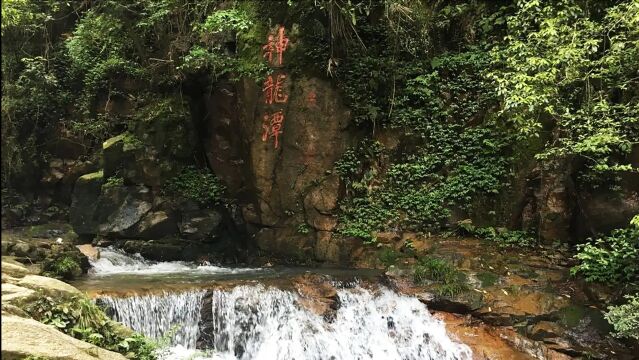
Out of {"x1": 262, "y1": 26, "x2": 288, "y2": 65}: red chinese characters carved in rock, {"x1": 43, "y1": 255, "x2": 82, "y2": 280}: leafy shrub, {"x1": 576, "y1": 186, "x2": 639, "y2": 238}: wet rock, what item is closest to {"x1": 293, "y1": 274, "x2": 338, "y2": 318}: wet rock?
{"x1": 43, "y1": 255, "x2": 82, "y2": 280}: leafy shrub

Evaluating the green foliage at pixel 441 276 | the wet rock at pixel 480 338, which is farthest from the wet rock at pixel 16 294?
the green foliage at pixel 441 276

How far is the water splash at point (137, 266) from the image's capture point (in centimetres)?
989

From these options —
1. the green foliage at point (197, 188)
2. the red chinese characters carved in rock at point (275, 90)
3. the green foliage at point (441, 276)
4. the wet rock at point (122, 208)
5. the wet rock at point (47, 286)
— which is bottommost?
the green foliage at point (441, 276)

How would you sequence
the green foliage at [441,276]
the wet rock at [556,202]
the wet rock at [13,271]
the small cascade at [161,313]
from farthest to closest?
the wet rock at [556,202] < the green foliage at [441,276] < the small cascade at [161,313] < the wet rock at [13,271]

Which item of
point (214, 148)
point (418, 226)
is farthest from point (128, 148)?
point (418, 226)

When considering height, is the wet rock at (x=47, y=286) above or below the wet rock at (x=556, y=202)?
below

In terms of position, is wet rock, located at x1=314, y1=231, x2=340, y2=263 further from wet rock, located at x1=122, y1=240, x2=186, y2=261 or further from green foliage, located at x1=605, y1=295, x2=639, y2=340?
green foliage, located at x1=605, y1=295, x2=639, y2=340

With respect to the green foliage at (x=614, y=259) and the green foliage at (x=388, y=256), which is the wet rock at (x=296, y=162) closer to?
the green foliage at (x=388, y=256)

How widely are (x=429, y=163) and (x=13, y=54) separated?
11317 millimetres

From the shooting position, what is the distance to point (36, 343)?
3979 millimetres

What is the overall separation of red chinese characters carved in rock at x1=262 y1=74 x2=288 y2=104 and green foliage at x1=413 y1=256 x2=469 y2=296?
4.87m

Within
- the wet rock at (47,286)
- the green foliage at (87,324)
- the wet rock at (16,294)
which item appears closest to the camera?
the wet rock at (16,294)

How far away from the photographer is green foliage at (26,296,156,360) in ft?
16.7

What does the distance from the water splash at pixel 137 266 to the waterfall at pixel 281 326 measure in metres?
2.49
